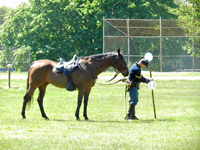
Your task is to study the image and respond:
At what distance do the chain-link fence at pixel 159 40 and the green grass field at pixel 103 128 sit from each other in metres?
17.2

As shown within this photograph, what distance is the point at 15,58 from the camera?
41.1m

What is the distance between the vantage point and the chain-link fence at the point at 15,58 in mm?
40969

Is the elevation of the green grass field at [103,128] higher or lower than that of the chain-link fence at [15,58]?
lower

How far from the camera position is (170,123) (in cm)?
1163

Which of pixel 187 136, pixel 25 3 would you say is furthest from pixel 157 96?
pixel 25 3

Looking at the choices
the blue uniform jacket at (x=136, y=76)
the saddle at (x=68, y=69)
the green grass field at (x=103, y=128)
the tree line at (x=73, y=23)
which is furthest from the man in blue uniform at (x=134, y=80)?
the tree line at (x=73, y=23)

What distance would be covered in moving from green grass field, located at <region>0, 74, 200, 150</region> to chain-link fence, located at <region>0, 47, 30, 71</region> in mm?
23804

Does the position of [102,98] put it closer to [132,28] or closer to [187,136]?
[187,136]

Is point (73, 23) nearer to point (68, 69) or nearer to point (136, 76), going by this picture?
point (68, 69)

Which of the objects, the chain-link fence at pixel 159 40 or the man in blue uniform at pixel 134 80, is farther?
the chain-link fence at pixel 159 40

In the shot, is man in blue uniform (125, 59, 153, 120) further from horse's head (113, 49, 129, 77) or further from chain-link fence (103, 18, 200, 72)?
chain-link fence (103, 18, 200, 72)

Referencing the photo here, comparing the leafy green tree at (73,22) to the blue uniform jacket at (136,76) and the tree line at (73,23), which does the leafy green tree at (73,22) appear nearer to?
the tree line at (73,23)

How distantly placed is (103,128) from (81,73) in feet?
8.16

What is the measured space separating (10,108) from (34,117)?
2.61 m
